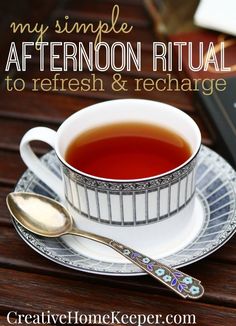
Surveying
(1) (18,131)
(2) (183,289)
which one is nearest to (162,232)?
(2) (183,289)

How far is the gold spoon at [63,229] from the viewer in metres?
0.60

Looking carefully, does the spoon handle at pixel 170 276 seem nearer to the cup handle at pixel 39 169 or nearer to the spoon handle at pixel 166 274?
the spoon handle at pixel 166 274

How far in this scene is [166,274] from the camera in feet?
2.00

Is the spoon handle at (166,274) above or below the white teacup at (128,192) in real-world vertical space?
below

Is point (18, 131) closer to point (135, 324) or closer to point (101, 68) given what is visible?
point (101, 68)

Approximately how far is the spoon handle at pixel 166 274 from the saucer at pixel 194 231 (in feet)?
0.03

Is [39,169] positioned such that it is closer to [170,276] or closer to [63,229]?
[63,229]

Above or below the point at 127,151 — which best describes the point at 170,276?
below

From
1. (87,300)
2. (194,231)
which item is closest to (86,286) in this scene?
(87,300)

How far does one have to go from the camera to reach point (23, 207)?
717 millimetres

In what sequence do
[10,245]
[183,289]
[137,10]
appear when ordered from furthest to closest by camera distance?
[137,10] → [10,245] → [183,289]

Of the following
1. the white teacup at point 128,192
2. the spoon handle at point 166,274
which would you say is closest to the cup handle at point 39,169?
the white teacup at point 128,192

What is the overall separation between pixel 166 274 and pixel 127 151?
Result: 158mm

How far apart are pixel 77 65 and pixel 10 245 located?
0.40m
